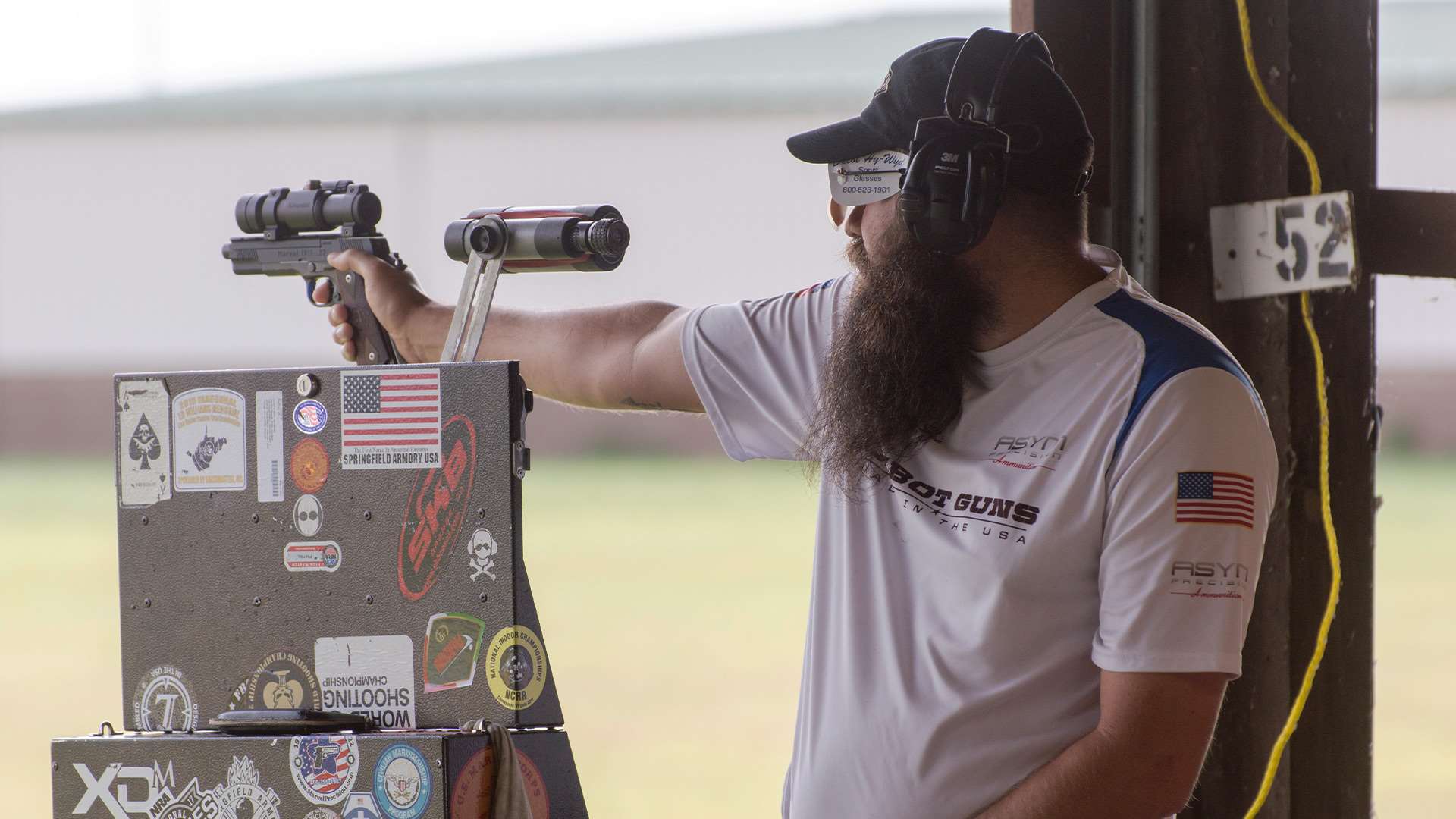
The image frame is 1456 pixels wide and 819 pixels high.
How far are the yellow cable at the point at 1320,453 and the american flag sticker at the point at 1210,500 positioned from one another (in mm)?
546

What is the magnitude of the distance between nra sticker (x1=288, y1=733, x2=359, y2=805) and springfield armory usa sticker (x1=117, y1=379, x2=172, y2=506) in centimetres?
30

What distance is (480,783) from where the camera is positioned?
4.02 ft

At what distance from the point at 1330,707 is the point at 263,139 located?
1938cm

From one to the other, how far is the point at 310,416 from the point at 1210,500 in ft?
2.75

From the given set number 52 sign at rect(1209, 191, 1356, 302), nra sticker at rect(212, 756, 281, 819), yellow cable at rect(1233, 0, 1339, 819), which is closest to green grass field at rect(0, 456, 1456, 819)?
yellow cable at rect(1233, 0, 1339, 819)

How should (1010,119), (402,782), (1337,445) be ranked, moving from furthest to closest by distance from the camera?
1. (1337,445)
2. (1010,119)
3. (402,782)

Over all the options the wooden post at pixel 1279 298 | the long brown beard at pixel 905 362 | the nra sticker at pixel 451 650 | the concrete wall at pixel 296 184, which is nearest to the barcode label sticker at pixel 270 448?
the nra sticker at pixel 451 650

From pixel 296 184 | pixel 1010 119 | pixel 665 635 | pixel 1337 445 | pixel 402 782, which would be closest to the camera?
pixel 402 782

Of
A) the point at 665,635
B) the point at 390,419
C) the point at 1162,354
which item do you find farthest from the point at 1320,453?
the point at 665,635

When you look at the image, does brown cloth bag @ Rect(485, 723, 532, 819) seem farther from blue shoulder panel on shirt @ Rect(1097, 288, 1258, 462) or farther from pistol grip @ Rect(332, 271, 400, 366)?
blue shoulder panel on shirt @ Rect(1097, 288, 1258, 462)

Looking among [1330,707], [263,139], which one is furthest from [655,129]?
[1330,707]

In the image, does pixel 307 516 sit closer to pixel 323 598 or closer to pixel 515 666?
pixel 323 598

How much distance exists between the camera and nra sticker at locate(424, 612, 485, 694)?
1262mm

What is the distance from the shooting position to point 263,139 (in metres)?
19.4
